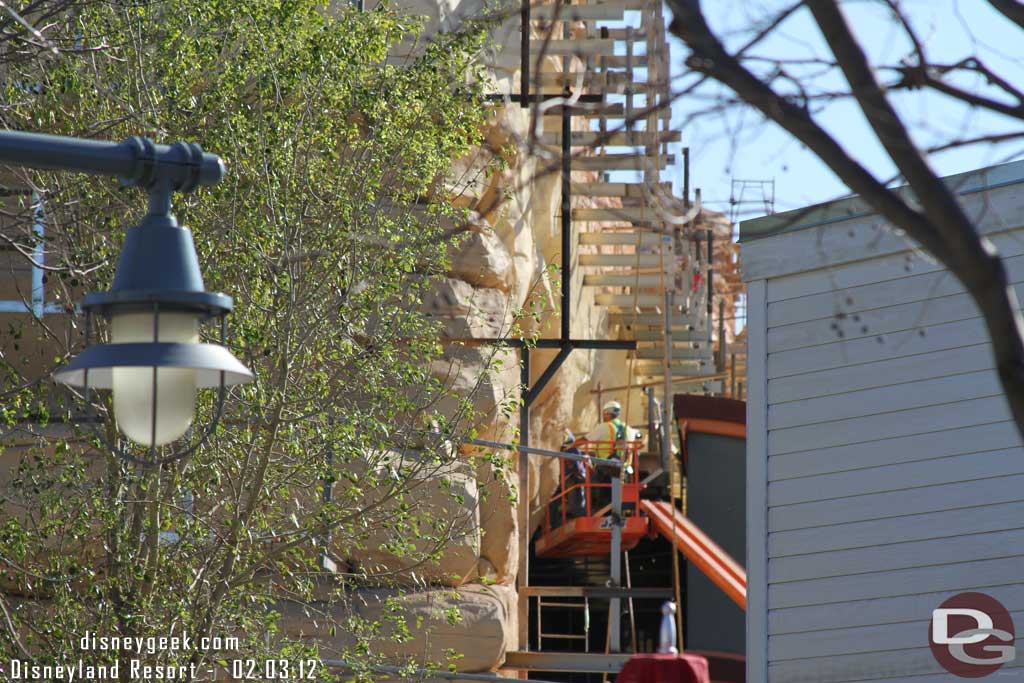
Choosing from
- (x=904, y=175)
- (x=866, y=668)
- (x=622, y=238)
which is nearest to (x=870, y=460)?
(x=866, y=668)

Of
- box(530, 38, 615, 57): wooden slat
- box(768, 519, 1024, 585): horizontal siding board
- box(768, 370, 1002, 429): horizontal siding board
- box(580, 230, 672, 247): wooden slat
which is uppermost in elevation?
box(530, 38, 615, 57): wooden slat

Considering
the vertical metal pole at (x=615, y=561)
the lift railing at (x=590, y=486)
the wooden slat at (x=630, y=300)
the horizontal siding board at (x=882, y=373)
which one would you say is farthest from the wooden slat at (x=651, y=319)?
the horizontal siding board at (x=882, y=373)

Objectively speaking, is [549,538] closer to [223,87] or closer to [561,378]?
[561,378]

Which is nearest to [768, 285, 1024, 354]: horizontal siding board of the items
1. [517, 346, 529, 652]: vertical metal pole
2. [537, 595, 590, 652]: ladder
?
[537, 595, 590, 652]: ladder

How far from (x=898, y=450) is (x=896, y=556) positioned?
654mm

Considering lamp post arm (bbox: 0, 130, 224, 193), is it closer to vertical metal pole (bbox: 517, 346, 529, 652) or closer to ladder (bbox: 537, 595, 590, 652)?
ladder (bbox: 537, 595, 590, 652)

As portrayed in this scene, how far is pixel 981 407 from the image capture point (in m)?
8.18

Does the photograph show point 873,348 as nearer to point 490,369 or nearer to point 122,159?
point 490,369

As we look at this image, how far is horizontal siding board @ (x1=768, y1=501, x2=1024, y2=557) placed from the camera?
26.3ft

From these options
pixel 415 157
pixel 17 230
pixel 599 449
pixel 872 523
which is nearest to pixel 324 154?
pixel 415 157

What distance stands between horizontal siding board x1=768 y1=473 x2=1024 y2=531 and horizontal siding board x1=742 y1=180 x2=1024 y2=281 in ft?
4.65

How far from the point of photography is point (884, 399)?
8586 millimetres

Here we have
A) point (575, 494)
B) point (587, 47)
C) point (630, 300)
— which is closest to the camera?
point (587, 47)

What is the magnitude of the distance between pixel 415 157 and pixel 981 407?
4065 millimetres
